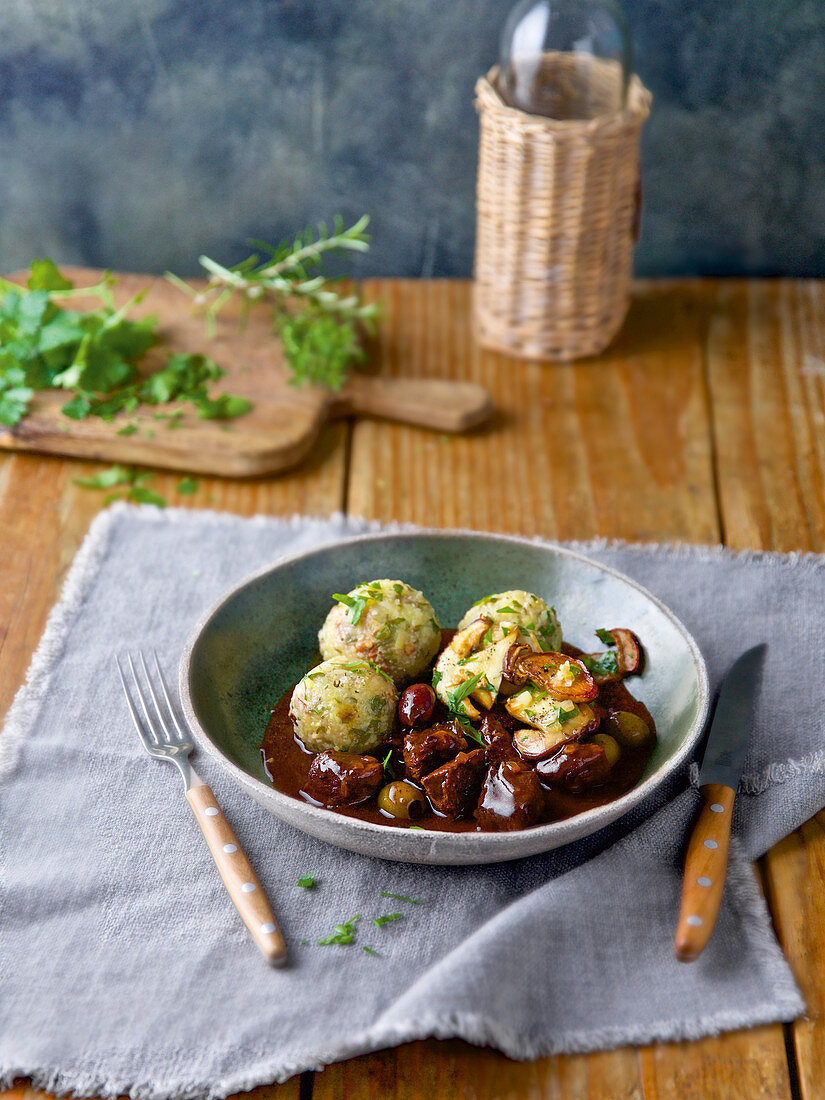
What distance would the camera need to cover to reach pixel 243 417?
2205mm

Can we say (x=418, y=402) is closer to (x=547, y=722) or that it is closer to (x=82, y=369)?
(x=82, y=369)

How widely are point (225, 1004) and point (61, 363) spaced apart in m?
1.50

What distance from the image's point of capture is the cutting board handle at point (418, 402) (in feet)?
7.41

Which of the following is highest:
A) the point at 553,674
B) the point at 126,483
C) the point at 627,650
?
the point at 553,674

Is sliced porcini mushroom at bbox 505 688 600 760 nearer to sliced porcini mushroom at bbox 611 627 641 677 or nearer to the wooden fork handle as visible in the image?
sliced porcini mushroom at bbox 611 627 641 677

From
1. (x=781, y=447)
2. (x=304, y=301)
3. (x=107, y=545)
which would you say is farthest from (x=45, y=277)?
(x=781, y=447)

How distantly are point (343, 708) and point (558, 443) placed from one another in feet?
3.61

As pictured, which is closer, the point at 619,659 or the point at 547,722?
the point at 547,722

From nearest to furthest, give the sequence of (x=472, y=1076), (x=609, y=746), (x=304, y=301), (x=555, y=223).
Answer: (x=472, y=1076) → (x=609, y=746) → (x=555, y=223) → (x=304, y=301)

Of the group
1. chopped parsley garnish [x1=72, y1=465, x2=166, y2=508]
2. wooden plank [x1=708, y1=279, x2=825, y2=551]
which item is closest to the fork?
chopped parsley garnish [x1=72, y1=465, x2=166, y2=508]

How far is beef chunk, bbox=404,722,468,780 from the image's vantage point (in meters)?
1.28

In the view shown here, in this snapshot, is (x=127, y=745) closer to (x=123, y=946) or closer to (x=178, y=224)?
(x=123, y=946)

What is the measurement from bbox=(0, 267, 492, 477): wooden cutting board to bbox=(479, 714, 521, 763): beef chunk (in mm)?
958

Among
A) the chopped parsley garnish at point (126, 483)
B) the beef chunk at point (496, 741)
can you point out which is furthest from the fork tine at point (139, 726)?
the chopped parsley garnish at point (126, 483)
